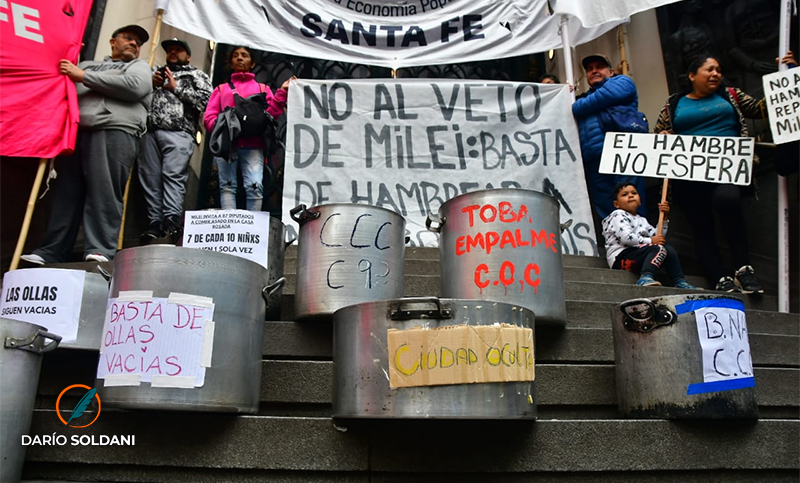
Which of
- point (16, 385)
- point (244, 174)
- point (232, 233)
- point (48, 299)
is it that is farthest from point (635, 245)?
point (16, 385)

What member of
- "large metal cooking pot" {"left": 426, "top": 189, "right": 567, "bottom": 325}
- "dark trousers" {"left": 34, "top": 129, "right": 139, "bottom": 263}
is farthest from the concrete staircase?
"dark trousers" {"left": 34, "top": 129, "right": 139, "bottom": 263}

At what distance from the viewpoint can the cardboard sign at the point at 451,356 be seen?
2193 mm

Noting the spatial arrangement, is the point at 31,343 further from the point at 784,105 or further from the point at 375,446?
the point at 784,105

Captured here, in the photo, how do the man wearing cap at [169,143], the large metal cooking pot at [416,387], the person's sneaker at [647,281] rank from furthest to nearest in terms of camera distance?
the man wearing cap at [169,143]
the person's sneaker at [647,281]
the large metal cooking pot at [416,387]

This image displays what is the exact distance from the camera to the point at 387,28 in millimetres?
6715

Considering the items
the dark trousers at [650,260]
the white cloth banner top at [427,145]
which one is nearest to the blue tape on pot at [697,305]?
the dark trousers at [650,260]

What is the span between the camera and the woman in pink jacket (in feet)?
17.7

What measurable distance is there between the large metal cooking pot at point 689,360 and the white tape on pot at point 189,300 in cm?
176

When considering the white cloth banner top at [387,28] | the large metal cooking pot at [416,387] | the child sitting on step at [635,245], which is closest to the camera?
the large metal cooking pot at [416,387]

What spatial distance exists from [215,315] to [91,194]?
9.42 feet

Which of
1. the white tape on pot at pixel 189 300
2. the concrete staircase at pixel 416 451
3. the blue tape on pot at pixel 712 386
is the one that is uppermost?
the white tape on pot at pixel 189 300

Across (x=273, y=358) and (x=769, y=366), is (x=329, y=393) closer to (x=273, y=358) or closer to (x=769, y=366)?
(x=273, y=358)

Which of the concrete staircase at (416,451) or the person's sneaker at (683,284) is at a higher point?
the person's sneaker at (683,284)

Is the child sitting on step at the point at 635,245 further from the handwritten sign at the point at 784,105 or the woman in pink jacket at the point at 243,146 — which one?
the woman in pink jacket at the point at 243,146
